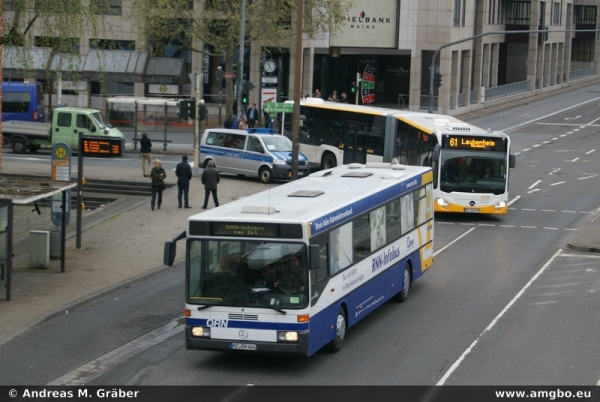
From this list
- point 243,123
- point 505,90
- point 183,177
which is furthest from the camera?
point 505,90

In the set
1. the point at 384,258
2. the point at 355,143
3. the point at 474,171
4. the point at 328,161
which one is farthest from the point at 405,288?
the point at 328,161

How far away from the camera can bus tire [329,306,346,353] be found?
604 inches

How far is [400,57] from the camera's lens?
74.9 meters

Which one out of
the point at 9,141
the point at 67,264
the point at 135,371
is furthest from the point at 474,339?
the point at 9,141

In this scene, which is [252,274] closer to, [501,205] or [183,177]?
[183,177]

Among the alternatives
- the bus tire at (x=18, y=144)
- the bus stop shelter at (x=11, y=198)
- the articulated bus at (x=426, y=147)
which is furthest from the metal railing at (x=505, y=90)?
the bus stop shelter at (x=11, y=198)

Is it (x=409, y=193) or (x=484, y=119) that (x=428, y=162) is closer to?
(x=409, y=193)

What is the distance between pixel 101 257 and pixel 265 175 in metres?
13.9

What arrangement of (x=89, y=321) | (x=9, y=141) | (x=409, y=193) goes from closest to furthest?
(x=89, y=321), (x=409, y=193), (x=9, y=141)

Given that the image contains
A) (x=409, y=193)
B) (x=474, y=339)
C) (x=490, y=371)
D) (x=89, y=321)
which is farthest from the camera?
(x=409, y=193)

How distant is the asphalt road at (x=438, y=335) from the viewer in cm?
1423

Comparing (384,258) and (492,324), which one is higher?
(384,258)
